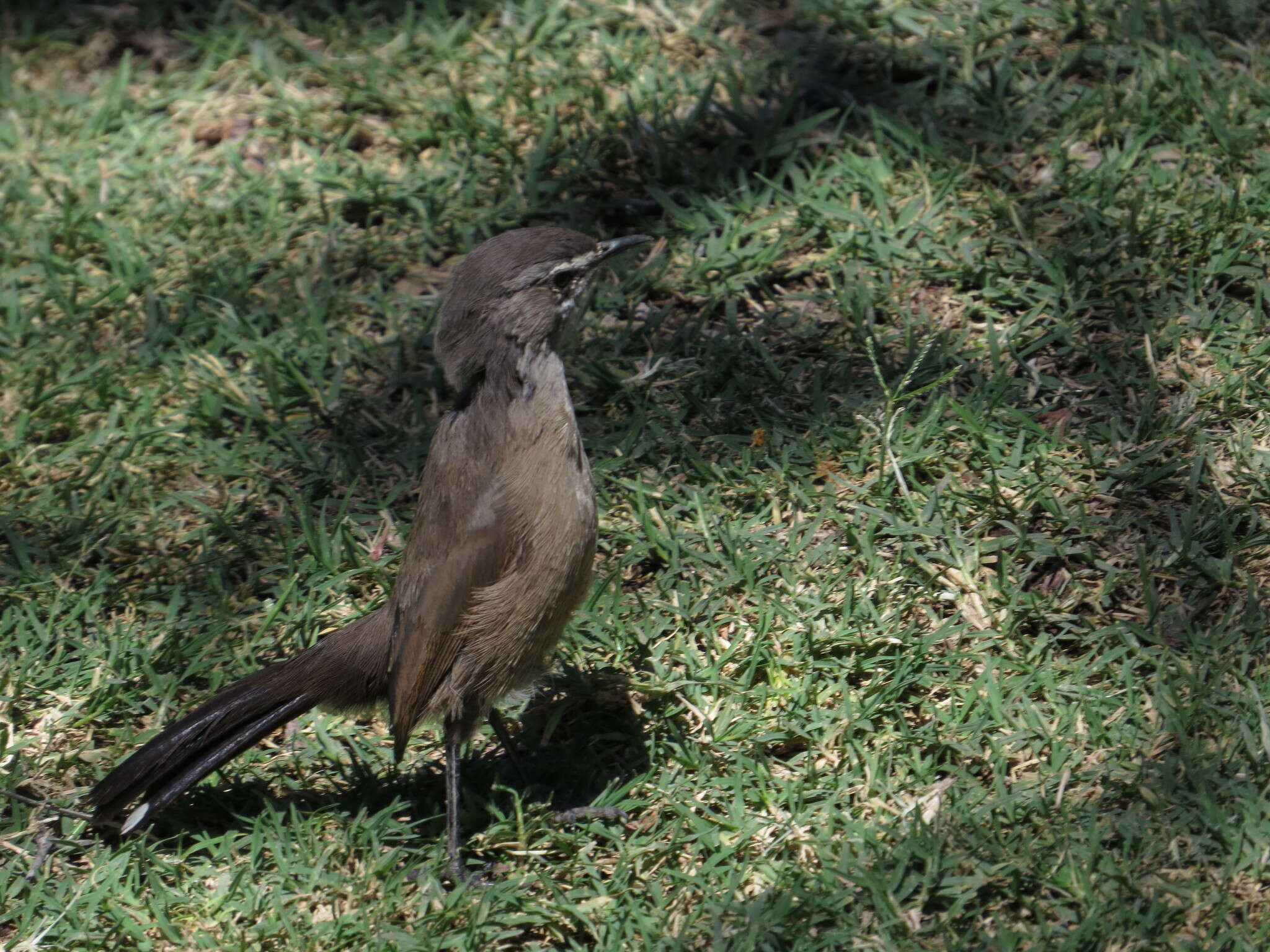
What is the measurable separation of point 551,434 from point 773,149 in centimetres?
245

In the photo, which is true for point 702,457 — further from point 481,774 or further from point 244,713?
point 244,713

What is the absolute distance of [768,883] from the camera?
3732 millimetres

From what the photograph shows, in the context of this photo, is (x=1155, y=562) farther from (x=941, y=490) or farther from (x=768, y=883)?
(x=768, y=883)

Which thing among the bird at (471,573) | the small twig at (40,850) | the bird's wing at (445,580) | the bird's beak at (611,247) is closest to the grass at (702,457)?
the small twig at (40,850)

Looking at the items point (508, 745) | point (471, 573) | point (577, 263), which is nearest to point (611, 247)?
point (577, 263)

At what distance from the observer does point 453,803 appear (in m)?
4.01

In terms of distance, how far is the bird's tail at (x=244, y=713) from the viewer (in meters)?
→ 3.98

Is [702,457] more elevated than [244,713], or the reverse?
[244,713]

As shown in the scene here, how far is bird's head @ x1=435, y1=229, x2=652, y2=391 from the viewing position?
4.16 m

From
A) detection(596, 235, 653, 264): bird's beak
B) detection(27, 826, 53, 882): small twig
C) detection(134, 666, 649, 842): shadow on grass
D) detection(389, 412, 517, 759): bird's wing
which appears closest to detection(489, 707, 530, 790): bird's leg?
detection(134, 666, 649, 842): shadow on grass

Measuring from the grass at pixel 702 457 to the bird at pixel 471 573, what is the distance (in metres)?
0.28

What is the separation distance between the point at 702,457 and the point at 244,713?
1.96 m

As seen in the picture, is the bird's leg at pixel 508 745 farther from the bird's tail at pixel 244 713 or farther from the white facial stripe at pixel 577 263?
the white facial stripe at pixel 577 263

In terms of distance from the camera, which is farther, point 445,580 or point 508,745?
point 508,745
